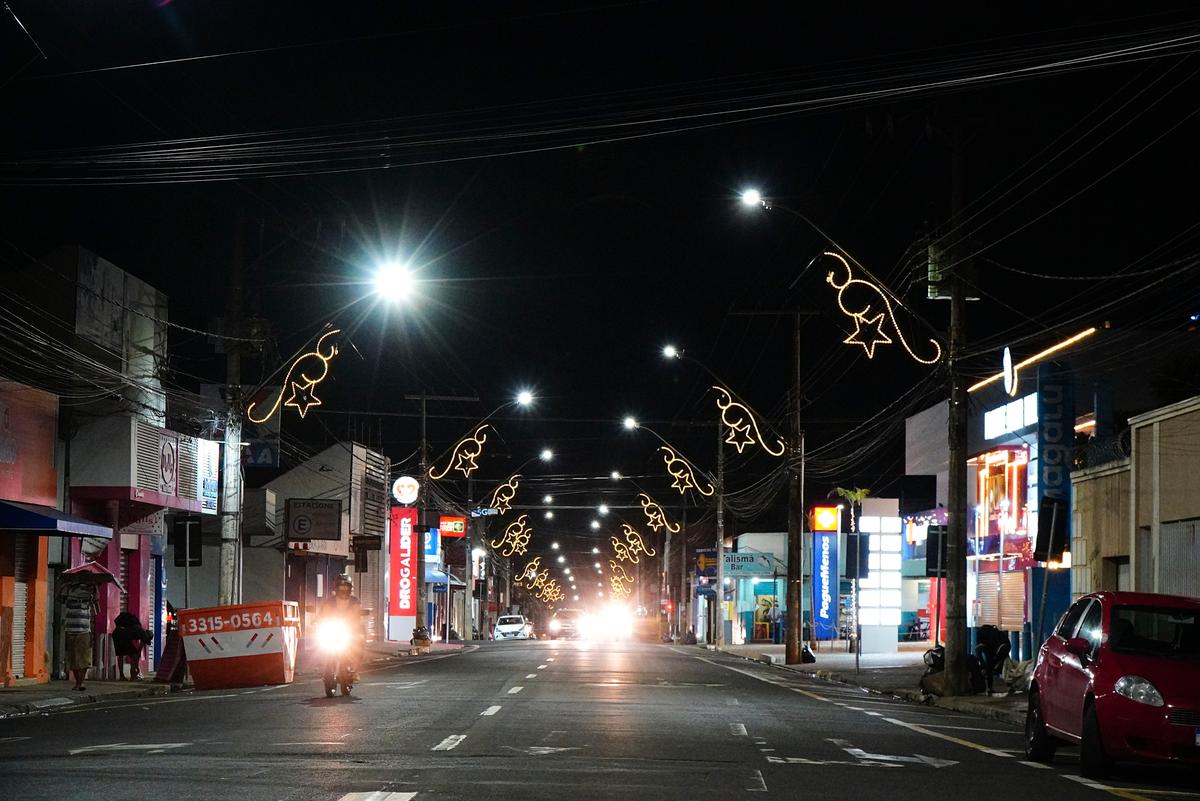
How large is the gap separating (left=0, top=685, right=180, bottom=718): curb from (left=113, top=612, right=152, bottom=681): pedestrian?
2102 mm

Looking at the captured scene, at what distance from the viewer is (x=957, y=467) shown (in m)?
29.0

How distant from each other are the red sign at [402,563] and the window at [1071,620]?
5241 cm

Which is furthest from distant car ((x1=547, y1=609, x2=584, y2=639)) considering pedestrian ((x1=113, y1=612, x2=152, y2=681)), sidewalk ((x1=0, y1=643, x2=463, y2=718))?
pedestrian ((x1=113, y1=612, x2=152, y2=681))

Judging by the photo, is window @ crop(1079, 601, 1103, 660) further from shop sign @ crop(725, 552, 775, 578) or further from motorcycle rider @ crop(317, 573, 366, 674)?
shop sign @ crop(725, 552, 775, 578)

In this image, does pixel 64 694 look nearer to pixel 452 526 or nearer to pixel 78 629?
pixel 78 629

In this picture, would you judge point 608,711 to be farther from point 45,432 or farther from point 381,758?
point 45,432

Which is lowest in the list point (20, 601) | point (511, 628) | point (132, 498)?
point (511, 628)

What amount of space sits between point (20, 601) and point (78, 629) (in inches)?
110

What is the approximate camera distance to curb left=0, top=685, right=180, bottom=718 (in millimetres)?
23109

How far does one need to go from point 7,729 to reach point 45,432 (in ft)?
46.0

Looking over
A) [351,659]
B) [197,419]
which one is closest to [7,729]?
[351,659]

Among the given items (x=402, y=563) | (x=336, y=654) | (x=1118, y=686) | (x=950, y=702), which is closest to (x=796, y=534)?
(x=950, y=702)

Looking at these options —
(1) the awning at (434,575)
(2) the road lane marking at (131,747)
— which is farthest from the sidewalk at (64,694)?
(1) the awning at (434,575)

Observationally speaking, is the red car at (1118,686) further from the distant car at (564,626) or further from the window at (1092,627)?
the distant car at (564,626)
